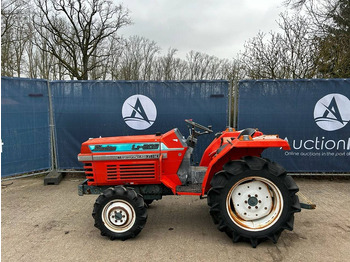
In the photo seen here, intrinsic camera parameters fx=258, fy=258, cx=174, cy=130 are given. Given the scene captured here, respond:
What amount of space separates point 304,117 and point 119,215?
421 cm

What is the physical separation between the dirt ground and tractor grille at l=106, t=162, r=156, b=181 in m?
0.74

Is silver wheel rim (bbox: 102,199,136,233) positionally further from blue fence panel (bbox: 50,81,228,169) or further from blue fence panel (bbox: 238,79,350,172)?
blue fence panel (bbox: 238,79,350,172)

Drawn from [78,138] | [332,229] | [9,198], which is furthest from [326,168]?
[9,198]

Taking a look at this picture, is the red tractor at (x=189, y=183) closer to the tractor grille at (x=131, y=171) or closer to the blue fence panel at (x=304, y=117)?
the tractor grille at (x=131, y=171)

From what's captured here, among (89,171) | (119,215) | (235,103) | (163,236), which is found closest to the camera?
(119,215)

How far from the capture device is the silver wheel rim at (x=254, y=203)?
9.72 ft

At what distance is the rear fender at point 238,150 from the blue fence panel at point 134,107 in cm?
226

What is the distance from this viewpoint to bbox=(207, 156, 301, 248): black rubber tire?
288 centimetres

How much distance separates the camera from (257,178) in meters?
2.94

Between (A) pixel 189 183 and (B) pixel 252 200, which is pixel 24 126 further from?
(B) pixel 252 200

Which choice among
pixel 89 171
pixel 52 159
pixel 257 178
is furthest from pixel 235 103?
pixel 52 159

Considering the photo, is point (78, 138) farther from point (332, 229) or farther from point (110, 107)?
point (332, 229)

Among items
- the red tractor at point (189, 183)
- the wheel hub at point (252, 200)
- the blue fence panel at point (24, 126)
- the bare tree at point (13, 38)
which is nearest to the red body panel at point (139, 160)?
the red tractor at point (189, 183)

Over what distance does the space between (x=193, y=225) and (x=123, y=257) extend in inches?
43.4
